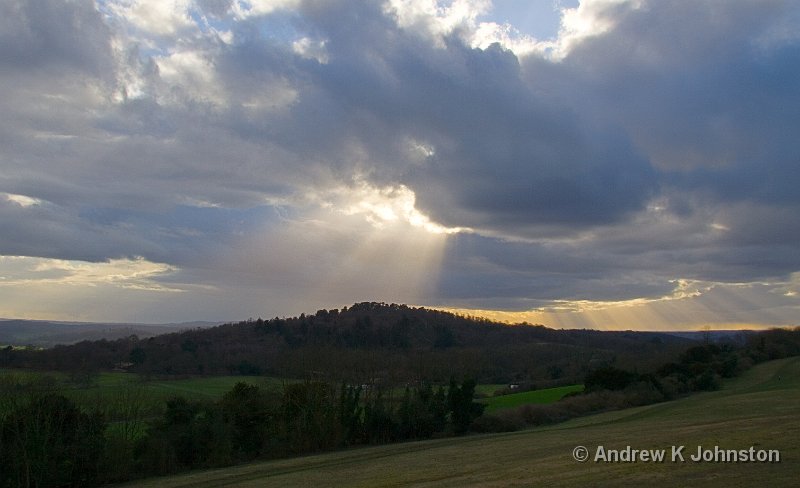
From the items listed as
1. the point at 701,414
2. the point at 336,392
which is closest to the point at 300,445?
the point at 336,392

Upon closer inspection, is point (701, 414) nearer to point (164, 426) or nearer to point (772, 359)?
point (164, 426)

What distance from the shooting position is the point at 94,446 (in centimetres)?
4466

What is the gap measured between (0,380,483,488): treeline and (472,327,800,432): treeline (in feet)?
15.8

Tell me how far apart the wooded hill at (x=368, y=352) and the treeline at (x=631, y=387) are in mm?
8935

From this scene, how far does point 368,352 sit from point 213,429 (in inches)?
1316

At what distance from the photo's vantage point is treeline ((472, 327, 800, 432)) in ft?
199

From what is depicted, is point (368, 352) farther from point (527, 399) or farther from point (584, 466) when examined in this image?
point (584, 466)

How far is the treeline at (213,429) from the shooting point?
143 feet
